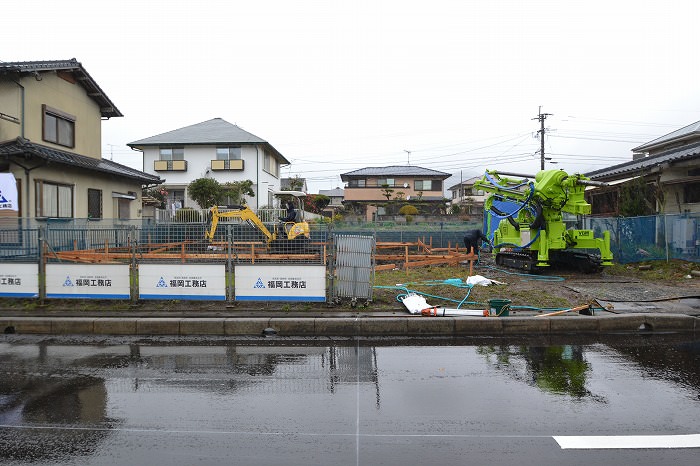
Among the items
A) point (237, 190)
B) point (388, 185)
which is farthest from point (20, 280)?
point (388, 185)

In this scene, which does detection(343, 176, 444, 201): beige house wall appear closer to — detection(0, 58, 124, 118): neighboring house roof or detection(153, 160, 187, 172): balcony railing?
detection(153, 160, 187, 172): balcony railing

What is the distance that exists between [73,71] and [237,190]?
556 inches

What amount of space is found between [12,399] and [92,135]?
787 inches

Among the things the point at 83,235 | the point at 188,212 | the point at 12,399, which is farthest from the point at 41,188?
the point at 12,399

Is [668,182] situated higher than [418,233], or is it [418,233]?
[668,182]

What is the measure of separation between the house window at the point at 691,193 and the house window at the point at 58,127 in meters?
24.5

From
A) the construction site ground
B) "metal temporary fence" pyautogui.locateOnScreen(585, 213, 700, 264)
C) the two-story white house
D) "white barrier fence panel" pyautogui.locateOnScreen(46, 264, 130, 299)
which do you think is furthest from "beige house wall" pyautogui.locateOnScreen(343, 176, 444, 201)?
"white barrier fence panel" pyautogui.locateOnScreen(46, 264, 130, 299)

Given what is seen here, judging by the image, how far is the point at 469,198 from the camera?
5412 cm

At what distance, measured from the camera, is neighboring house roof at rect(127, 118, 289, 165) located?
114 ft

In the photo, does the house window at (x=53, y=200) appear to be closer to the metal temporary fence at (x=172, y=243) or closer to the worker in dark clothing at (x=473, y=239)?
the metal temporary fence at (x=172, y=243)

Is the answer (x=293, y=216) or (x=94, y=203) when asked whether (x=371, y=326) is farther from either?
(x=94, y=203)

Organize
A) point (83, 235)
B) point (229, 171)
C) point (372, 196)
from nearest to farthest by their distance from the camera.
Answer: point (83, 235) → point (229, 171) → point (372, 196)

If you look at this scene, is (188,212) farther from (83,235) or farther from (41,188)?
(83,235)

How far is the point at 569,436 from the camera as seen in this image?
13.5 feet
